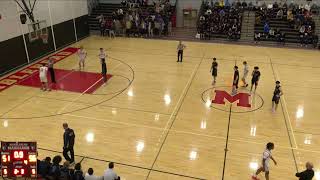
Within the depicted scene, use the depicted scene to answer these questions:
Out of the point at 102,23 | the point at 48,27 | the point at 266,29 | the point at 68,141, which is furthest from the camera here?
the point at 102,23

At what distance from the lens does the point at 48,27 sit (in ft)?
72.2

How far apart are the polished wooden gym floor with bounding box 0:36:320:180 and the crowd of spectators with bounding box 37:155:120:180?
44.4 inches

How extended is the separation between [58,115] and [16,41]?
8.22 meters

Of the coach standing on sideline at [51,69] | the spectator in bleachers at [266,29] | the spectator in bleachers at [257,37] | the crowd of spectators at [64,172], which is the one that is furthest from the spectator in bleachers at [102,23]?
the crowd of spectators at [64,172]

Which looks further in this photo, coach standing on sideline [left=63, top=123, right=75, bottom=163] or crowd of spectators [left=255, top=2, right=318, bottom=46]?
crowd of spectators [left=255, top=2, right=318, bottom=46]

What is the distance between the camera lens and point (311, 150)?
35.9ft

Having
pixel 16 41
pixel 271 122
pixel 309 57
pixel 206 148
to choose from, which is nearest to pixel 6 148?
pixel 206 148

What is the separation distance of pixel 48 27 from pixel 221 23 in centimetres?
1394

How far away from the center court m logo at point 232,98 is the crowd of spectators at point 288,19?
39.6ft

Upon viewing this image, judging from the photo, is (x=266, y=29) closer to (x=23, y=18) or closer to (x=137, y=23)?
(x=137, y=23)

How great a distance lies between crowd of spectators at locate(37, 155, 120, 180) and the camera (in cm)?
823

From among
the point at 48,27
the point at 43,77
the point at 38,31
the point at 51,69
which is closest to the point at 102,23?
the point at 48,27
